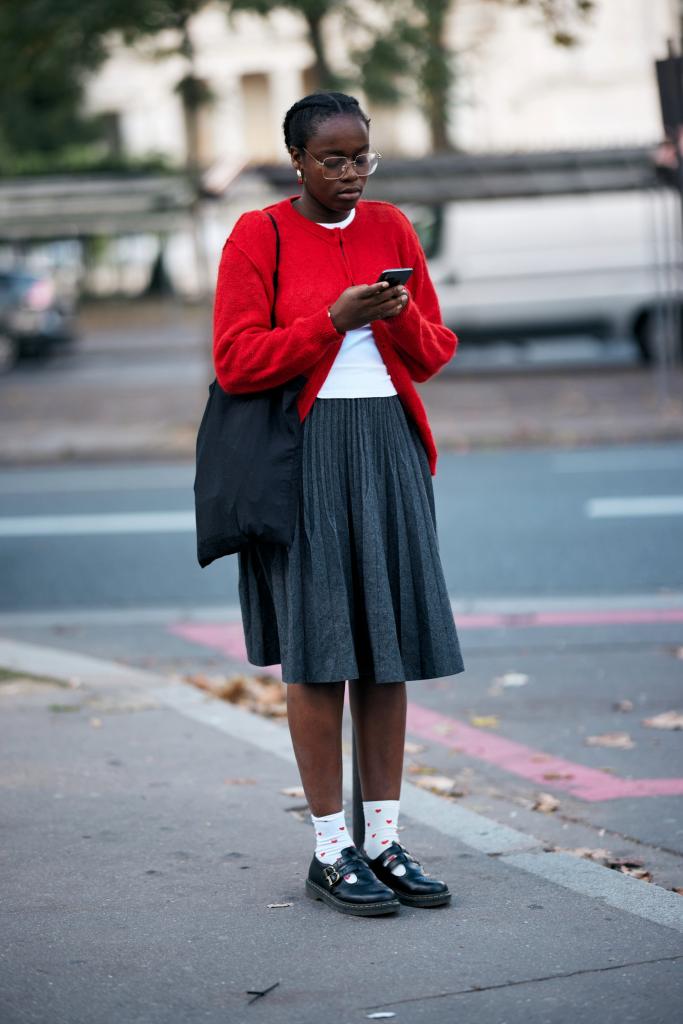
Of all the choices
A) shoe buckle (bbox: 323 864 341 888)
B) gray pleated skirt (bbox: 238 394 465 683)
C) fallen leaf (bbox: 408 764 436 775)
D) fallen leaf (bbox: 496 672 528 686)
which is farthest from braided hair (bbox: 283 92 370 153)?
fallen leaf (bbox: 496 672 528 686)

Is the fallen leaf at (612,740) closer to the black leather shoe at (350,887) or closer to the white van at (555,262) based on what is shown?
the black leather shoe at (350,887)

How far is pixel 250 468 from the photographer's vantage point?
3416 millimetres

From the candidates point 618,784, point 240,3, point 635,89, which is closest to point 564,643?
point 618,784

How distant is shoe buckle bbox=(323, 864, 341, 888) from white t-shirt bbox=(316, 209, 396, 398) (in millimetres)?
1080

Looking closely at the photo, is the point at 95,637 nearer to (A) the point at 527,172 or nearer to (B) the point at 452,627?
(B) the point at 452,627

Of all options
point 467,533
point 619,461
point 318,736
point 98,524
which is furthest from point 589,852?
point 619,461

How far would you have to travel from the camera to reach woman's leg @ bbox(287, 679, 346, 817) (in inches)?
140

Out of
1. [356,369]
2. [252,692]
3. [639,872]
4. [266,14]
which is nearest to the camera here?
[356,369]

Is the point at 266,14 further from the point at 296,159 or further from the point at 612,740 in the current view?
the point at 296,159

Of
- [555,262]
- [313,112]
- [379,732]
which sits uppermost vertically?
[555,262]

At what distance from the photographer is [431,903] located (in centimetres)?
350

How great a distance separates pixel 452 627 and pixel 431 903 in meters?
0.63

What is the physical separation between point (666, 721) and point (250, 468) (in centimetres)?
251

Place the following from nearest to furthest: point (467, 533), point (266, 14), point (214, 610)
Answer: point (214, 610)
point (467, 533)
point (266, 14)
